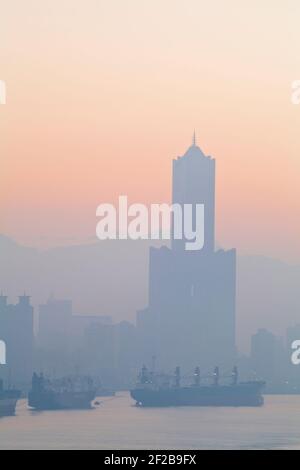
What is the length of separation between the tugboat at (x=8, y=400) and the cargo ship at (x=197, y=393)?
12.7 feet

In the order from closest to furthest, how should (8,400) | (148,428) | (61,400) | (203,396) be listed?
(148,428), (8,400), (61,400), (203,396)

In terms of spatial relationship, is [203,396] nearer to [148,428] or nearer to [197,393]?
[197,393]

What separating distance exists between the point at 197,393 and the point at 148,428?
6.92 metres

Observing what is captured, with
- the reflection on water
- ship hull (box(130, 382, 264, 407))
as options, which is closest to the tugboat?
the reflection on water

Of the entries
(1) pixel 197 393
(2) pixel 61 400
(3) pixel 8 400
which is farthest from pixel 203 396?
(3) pixel 8 400

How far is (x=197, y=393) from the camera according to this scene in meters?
28.5

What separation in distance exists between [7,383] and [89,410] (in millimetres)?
2440

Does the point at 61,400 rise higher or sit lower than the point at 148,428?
higher

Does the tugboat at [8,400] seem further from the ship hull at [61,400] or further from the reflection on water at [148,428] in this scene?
the ship hull at [61,400]

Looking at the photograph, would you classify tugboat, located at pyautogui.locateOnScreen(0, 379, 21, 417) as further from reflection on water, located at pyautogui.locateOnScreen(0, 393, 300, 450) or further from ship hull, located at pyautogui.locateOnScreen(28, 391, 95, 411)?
ship hull, located at pyautogui.locateOnScreen(28, 391, 95, 411)

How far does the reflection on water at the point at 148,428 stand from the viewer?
A: 1808 cm

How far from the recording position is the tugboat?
938 inches
